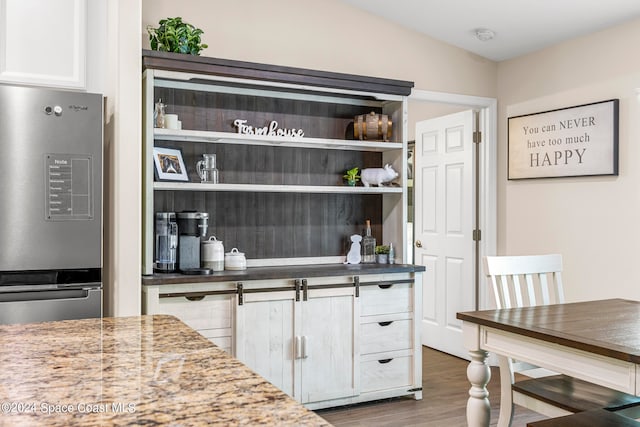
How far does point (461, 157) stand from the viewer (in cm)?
481

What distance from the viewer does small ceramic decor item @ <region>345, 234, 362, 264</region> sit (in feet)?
12.9

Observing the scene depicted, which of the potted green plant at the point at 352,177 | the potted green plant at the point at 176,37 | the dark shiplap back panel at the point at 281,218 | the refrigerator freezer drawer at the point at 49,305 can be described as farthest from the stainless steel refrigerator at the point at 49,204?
the potted green plant at the point at 352,177

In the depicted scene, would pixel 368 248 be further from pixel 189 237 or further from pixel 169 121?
pixel 169 121

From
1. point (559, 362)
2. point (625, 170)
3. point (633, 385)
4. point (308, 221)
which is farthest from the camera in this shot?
point (308, 221)

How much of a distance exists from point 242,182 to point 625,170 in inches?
97.3

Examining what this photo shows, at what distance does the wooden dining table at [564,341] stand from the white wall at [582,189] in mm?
1296

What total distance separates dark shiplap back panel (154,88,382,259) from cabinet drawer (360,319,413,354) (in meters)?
0.67

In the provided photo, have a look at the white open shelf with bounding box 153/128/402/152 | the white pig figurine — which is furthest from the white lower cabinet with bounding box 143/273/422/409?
the white open shelf with bounding box 153/128/402/152

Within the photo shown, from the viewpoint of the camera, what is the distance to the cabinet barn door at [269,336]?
10.6ft

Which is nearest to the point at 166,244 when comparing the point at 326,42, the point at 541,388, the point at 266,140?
the point at 266,140

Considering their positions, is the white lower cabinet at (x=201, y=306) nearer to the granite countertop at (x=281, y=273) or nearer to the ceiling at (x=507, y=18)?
the granite countertop at (x=281, y=273)

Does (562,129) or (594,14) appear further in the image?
(562,129)

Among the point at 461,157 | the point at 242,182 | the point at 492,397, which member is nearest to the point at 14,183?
the point at 242,182

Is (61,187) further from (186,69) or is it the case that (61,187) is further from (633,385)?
(633,385)
